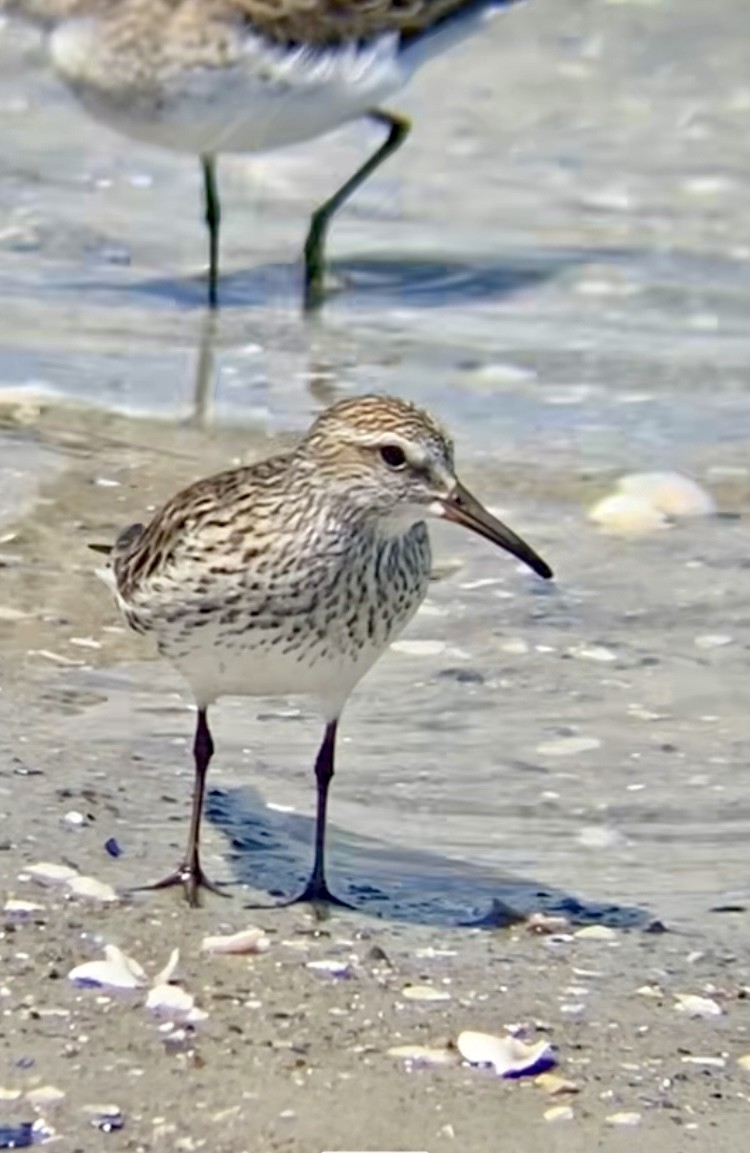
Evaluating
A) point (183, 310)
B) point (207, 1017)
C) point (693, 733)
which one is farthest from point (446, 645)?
point (183, 310)

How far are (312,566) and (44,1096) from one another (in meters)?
1.23

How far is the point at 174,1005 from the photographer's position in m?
4.66

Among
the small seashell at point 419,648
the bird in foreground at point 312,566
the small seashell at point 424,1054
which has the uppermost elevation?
the bird in foreground at point 312,566

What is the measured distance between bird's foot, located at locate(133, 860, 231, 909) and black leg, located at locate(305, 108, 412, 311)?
14.6 feet

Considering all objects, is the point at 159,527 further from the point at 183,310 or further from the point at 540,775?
the point at 183,310

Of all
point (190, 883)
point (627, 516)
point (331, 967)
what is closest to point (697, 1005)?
point (331, 967)

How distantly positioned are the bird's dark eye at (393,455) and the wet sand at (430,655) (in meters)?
0.73

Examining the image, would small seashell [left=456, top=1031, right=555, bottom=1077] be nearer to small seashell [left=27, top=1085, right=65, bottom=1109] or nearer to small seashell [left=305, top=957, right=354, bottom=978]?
small seashell [left=305, top=957, right=354, bottom=978]

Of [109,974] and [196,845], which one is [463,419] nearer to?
[196,845]

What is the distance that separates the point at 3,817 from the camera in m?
5.34

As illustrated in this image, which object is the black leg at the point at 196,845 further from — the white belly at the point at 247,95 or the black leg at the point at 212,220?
the white belly at the point at 247,95

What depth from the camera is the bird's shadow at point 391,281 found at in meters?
9.57

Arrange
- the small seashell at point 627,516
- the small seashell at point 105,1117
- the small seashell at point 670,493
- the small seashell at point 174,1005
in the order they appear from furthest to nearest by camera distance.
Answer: the small seashell at point 670,493 < the small seashell at point 627,516 < the small seashell at point 174,1005 < the small seashell at point 105,1117

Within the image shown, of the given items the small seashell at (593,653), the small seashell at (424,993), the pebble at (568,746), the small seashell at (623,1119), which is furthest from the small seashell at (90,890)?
the small seashell at (593,653)
